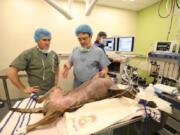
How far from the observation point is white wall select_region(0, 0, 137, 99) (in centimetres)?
299

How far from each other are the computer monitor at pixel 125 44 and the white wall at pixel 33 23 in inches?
38.2

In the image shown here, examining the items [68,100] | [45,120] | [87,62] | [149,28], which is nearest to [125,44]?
[149,28]

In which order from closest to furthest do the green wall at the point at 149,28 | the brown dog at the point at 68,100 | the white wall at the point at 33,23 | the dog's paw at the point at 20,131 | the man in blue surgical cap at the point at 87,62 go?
the dog's paw at the point at 20,131 → the brown dog at the point at 68,100 → the man in blue surgical cap at the point at 87,62 → the white wall at the point at 33,23 → the green wall at the point at 149,28

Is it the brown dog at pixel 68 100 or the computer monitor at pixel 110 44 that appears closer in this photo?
the brown dog at pixel 68 100

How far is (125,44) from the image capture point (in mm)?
2740

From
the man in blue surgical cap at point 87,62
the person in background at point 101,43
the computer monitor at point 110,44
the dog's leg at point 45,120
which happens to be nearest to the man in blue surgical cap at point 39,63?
the man in blue surgical cap at point 87,62

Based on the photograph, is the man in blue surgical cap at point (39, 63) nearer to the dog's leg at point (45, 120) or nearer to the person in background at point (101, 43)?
the dog's leg at point (45, 120)

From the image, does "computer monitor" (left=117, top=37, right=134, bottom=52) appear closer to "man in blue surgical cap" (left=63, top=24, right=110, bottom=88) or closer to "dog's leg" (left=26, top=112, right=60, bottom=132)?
"man in blue surgical cap" (left=63, top=24, right=110, bottom=88)

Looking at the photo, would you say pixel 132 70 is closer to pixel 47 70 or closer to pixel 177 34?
pixel 177 34

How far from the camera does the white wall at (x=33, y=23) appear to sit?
2.99m

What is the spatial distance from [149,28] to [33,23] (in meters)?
2.58

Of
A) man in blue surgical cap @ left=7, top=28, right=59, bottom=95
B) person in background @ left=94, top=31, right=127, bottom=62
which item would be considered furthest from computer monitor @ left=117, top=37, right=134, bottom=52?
man in blue surgical cap @ left=7, top=28, right=59, bottom=95

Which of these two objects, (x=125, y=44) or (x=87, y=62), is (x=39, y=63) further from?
(x=125, y=44)

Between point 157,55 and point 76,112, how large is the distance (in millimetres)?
1399
